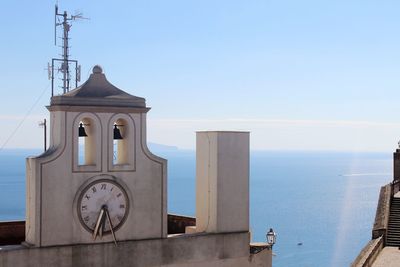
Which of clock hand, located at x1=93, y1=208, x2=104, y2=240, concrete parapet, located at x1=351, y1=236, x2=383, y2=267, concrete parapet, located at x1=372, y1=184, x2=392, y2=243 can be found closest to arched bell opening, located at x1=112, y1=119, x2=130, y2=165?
clock hand, located at x1=93, y1=208, x2=104, y2=240

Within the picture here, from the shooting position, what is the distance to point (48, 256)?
44.2 ft

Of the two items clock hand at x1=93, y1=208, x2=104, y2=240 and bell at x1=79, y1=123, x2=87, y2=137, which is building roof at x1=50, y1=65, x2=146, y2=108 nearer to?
bell at x1=79, y1=123, x2=87, y2=137

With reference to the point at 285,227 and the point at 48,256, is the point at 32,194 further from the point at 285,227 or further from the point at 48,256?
the point at 285,227

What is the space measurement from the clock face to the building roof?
178 cm

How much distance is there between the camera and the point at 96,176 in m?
14.1

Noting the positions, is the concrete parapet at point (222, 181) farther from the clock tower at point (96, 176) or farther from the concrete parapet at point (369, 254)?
the concrete parapet at point (369, 254)

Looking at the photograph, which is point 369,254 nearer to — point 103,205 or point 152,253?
point 152,253

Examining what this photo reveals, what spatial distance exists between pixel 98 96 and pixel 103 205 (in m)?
2.47

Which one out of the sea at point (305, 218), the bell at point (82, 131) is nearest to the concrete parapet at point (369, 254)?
the bell at point (82, 131)

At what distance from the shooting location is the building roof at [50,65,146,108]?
13.8 meters

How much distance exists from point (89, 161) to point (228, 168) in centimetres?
351

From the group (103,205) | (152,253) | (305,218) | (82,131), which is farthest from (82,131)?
(305,218)

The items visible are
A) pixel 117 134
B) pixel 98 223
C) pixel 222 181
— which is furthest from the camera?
pixel 222 181

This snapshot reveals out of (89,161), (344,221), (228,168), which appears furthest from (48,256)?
(344,221)
